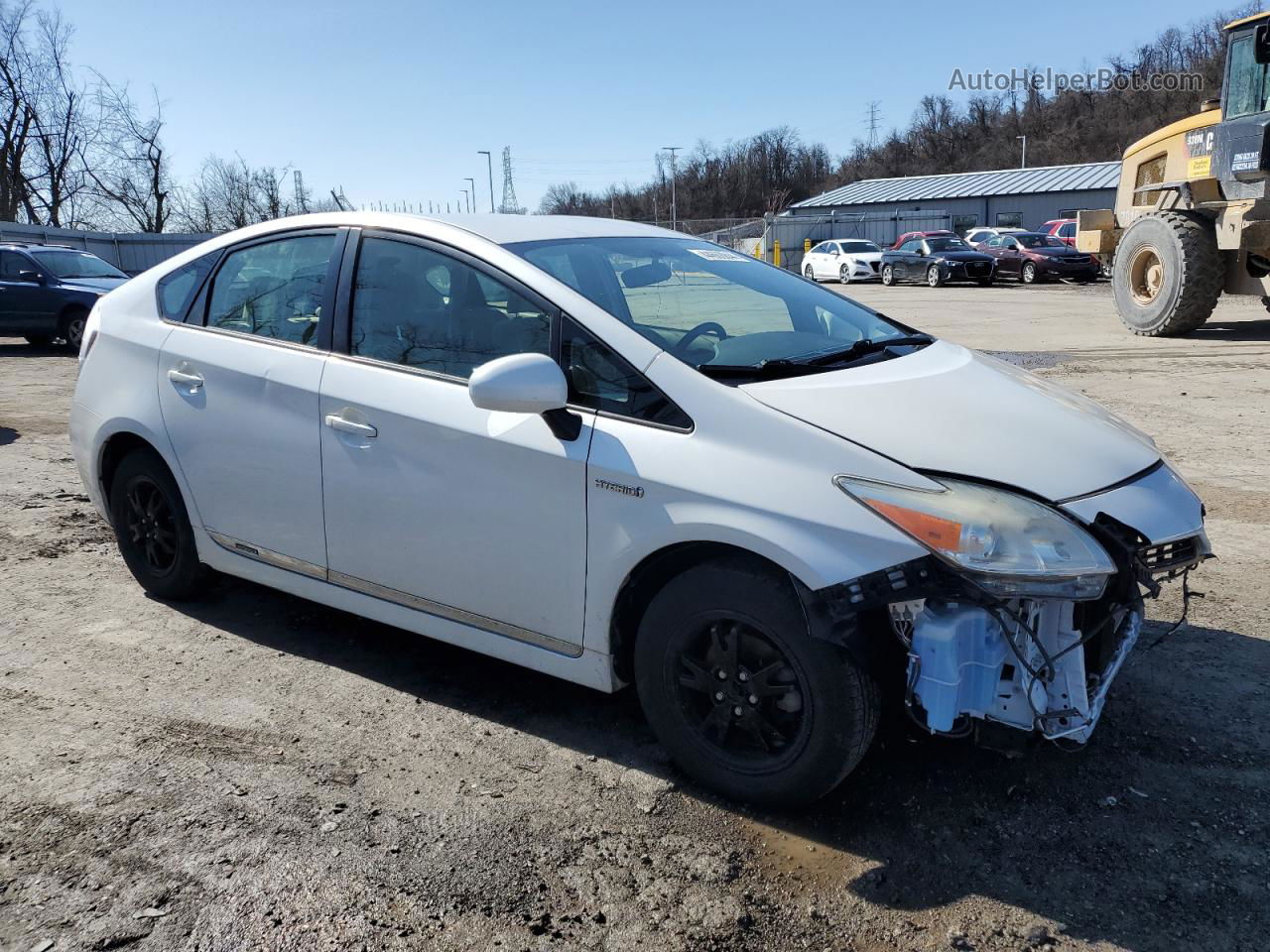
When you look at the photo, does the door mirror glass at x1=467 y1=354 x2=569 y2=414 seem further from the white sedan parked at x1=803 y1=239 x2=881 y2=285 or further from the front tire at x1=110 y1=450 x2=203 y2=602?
the white sedan parked at x1=803 y1=239 x2=881 y2=285

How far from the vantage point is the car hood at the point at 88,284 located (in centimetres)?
1577

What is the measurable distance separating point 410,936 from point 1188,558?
7.63ft

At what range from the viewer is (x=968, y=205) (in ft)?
178

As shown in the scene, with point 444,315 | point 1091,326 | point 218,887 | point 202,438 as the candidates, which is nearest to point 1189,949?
point 218,887

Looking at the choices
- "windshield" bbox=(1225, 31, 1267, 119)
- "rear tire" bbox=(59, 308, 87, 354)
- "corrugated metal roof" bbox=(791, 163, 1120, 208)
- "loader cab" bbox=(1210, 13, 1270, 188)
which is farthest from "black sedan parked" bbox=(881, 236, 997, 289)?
"rear tire" bbox=(59, 308, 87, 354)

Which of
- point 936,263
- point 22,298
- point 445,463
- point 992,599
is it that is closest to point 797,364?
point 992,599

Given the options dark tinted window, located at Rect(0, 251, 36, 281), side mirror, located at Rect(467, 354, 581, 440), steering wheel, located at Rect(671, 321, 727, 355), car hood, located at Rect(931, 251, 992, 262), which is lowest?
side mirror, located at Rect(467, 354, 581, 440)

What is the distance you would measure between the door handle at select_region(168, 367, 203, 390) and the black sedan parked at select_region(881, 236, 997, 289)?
28282mm

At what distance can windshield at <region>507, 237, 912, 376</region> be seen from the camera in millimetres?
3189

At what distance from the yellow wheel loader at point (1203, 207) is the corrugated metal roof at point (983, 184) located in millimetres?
35674

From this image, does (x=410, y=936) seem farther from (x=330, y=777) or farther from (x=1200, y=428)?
(x=1200, y=428)

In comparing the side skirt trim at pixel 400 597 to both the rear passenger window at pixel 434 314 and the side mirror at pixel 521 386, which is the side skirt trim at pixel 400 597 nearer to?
the side mirror at pixel 521 386

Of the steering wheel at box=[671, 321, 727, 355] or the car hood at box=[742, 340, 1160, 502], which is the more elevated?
the steering wheel at box=[671, 321, 727, 355]

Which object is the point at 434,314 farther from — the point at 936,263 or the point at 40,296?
the point at 936,263
